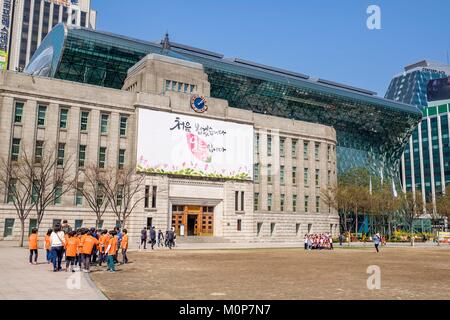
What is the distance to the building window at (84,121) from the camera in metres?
52.8

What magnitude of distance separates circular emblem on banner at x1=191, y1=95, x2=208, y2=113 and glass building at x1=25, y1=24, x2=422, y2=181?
21.0 metres

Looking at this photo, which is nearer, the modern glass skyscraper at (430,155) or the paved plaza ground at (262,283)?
the paved plaza ground at (262,283)

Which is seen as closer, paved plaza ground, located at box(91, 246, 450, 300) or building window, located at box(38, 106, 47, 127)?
paved plaza ground, located at box(91, 246, 450, 300)

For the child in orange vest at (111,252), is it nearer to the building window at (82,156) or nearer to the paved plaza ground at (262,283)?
the paved plaza ground at (262,283)

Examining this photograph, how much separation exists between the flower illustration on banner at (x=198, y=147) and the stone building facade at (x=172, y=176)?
9.41 feet

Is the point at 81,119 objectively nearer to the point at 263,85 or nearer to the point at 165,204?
the point at 165,204

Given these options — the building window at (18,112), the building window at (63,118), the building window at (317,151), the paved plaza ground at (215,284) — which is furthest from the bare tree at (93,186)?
the building window at (317,151)

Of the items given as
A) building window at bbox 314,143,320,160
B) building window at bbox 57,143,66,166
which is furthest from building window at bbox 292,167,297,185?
building window at bbox 57,143,66,166

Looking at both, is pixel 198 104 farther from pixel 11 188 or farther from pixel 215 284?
pixel 215 284

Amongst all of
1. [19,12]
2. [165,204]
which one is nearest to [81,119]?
[165,204]

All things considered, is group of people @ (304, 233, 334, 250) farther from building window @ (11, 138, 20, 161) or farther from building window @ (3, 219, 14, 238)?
building window @ (11, 138, 20, 161)

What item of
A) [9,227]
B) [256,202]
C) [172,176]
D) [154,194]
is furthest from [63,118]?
[256,202]

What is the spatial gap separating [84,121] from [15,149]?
8448mm

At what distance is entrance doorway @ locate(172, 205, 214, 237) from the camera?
186 ft
